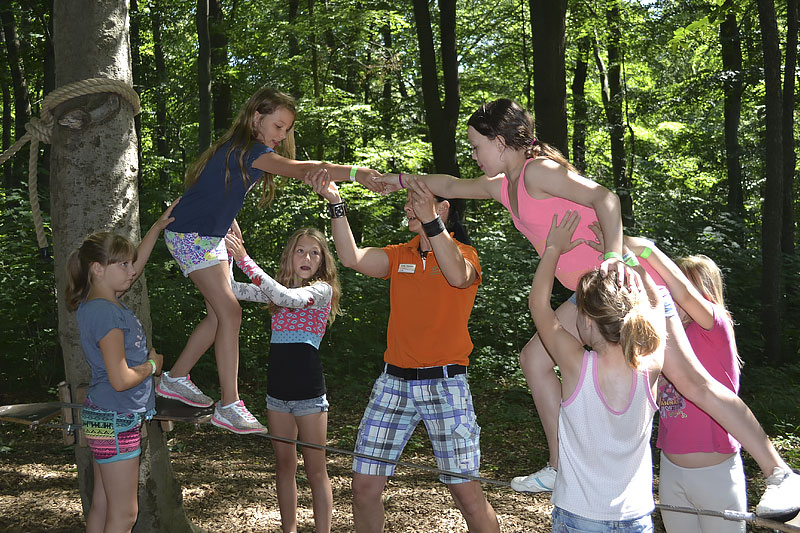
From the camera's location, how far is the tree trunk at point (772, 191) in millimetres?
8891

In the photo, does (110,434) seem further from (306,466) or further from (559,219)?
(559,219)

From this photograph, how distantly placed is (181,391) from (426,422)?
1.23 meters

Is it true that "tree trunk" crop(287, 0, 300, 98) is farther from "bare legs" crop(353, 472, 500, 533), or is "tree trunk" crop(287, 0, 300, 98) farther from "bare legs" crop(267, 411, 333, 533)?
"bare legs" crop(353, 472, 500, 533)

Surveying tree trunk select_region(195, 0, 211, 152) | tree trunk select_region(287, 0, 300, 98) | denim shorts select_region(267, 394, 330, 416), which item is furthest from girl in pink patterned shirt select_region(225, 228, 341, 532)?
tree trunk select_region(287, 0, 300, 98)

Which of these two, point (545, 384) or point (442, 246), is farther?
point (442, 246)

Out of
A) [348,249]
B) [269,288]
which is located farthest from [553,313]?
[269,288]

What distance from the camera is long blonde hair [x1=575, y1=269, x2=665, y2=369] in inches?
85.7

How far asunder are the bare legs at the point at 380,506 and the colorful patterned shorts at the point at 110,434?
1.02 m

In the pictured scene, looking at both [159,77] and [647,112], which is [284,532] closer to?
[159,77]

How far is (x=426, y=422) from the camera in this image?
328 cm

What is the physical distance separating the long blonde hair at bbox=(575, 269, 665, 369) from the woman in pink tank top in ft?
0.29

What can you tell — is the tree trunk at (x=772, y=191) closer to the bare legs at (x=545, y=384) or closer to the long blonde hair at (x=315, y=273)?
the long blonde hair at (x=315, y=273)

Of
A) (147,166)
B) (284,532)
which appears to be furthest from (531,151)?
(147,166)

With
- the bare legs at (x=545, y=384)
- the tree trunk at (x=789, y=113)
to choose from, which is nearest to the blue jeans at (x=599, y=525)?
the bare legs at (x=545, y=384)
